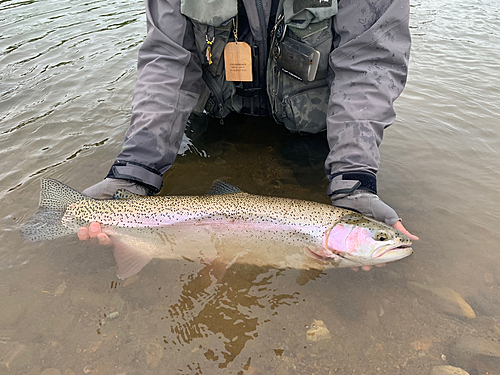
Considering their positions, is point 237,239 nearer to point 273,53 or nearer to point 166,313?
point 166,313

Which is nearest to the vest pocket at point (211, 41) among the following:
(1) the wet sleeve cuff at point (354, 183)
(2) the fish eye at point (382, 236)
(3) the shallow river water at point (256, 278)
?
(3) the shallow river water at point (256, 278)

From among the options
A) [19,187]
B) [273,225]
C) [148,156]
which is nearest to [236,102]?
[148,156]

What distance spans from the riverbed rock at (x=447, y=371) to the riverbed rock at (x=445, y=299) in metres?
0.37

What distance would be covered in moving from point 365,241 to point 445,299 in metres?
0.63

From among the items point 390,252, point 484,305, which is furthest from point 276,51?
point 484,305

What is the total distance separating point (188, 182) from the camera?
3.20 metres

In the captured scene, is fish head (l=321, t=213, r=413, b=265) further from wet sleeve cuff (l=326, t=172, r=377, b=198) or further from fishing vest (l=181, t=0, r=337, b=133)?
fishing vest (l=181, t=0, r=337, b=133)

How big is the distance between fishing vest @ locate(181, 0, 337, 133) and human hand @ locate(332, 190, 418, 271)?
102 cm

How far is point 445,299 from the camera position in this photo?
7.32 feet

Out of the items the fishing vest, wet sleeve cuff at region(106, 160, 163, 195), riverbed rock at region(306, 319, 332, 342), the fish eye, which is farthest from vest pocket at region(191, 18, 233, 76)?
riverbed rock at region(306, 319, 332, 342)

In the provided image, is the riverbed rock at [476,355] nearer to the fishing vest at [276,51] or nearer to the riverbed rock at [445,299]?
the riverbed rock at [445,299]

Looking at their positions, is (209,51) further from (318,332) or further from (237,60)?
A: (318,332)

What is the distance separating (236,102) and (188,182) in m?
0.92

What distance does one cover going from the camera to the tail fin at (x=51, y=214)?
2383 mm
